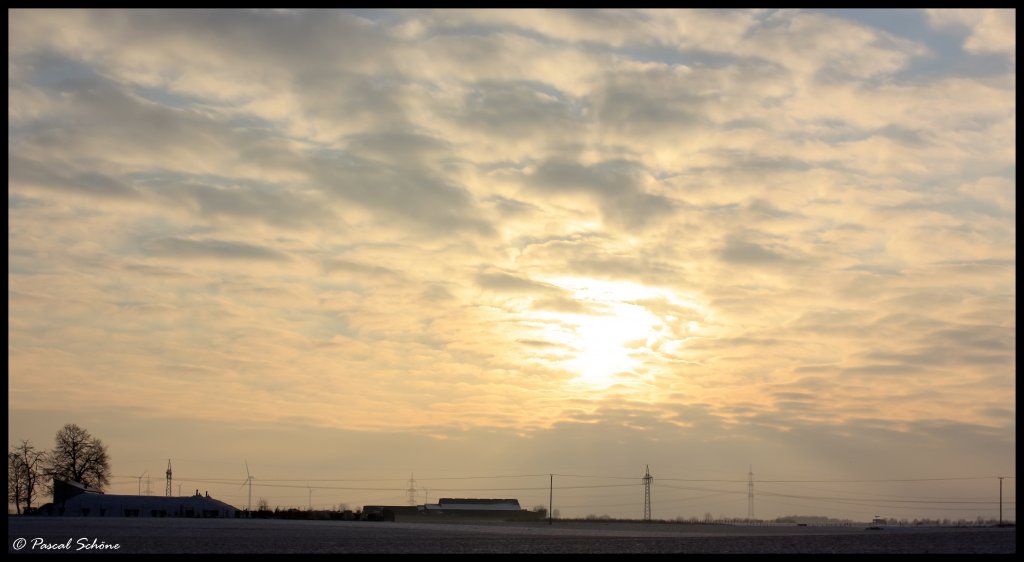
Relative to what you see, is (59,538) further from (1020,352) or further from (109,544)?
(1020,352)

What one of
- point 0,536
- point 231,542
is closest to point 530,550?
point 231,542

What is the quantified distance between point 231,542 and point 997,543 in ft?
271

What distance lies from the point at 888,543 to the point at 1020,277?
65.8m

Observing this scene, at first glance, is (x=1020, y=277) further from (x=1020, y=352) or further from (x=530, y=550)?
(x=530, y=550)

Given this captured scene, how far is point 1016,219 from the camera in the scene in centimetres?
6206

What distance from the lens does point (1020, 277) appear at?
6525cm
